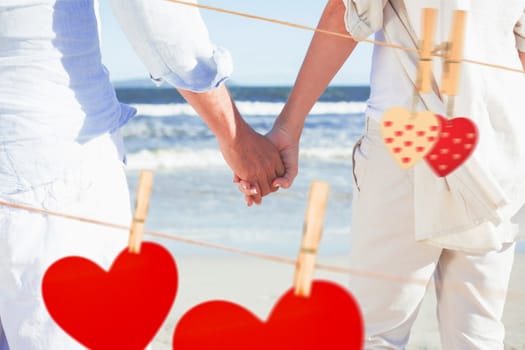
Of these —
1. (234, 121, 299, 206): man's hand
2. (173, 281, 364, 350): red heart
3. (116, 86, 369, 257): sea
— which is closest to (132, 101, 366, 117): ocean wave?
(116, 86, 369, 257): sea

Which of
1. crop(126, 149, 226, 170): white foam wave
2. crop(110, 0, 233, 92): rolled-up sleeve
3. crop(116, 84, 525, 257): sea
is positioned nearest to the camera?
crop(110, 0, 233, 92): rolled-up sleeve

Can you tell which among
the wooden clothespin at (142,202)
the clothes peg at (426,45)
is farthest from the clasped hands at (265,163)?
the wooden clothespin at (142,202)

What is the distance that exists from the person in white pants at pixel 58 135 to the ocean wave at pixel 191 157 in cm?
647

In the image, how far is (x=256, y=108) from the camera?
43.0 feet

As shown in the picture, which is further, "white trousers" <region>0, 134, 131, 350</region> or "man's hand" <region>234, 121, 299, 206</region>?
"man's hand" <region>234, 121, 299, 206</region>

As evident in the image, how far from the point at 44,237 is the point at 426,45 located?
1.57 feet

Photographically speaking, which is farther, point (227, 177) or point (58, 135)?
point (227, 177)

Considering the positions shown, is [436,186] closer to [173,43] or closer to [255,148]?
[255,148]

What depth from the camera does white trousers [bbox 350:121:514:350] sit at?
1401 millimetres

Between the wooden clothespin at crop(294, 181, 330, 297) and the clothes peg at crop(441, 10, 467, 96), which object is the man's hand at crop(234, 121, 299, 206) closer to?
the clothes peg at crop(441, 10, 467, 96)

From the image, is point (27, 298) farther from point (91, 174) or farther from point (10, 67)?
point (10, 67)

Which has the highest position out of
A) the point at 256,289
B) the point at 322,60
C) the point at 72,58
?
the point at 72,58

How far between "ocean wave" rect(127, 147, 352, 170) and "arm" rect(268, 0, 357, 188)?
19.6ft

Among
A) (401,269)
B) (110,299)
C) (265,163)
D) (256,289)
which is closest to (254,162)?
(265,163)
